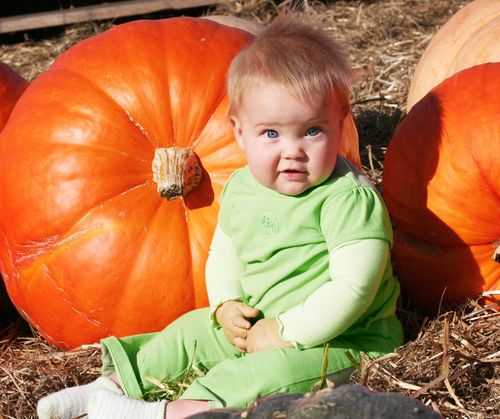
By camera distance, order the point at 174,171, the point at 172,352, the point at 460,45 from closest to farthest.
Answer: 1. the point at 172,352
2. the point at 174,171
3. the point at 460,45

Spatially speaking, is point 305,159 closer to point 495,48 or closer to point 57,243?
point 57,243

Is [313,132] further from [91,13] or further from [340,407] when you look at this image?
[91,13]

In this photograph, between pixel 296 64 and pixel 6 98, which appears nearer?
pixel 296 64

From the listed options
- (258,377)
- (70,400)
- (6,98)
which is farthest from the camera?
(6,98)

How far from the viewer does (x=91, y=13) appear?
6.75 metres

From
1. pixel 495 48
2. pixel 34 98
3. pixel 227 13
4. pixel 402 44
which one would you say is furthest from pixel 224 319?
pixel 227 13

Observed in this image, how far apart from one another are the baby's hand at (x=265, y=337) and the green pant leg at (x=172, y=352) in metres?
0.20

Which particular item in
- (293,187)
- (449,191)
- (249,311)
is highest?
(293,187)

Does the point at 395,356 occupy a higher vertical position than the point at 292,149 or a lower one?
lower

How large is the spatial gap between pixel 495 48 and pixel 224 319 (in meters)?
1.85

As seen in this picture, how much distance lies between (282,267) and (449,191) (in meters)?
0.70

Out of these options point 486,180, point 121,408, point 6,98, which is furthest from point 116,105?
point 486,180

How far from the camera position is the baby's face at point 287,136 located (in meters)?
2.86

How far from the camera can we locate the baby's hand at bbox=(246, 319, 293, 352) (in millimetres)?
2957
